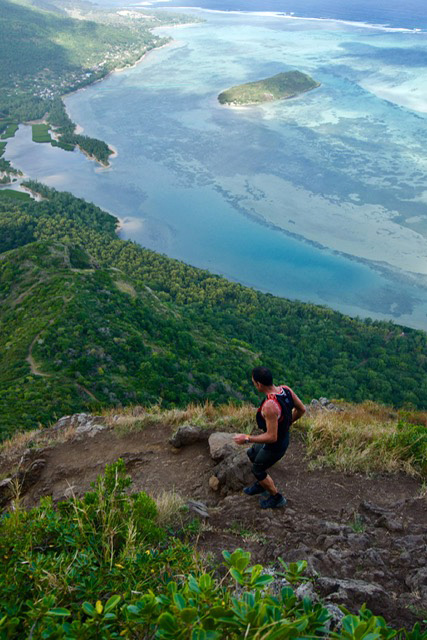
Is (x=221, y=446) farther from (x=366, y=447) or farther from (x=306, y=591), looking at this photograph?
(x=306, y=591)

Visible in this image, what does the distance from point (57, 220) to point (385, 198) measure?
3047 cm

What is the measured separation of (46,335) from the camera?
45.4 ft

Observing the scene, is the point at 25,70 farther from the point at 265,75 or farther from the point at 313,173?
the point at 313,173

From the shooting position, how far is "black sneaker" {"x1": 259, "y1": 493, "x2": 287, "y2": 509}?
3.94m

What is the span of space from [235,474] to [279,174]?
150ft

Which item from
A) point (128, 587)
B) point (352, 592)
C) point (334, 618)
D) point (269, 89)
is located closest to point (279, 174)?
point (269, 89)

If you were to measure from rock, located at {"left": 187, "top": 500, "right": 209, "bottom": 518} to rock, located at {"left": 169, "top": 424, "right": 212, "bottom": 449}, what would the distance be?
1425mm

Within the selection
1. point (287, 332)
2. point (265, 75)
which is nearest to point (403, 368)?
point (287, 332)

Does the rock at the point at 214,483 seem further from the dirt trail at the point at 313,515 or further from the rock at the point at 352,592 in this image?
the rock at the point at 352,592

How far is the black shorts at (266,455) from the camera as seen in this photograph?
3832 millimetres

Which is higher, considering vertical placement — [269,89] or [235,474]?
[269,89]

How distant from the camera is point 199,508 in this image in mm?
3875

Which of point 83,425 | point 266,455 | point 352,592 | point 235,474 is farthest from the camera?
point 83,425

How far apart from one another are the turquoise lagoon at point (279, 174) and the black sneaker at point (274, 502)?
28.6m
